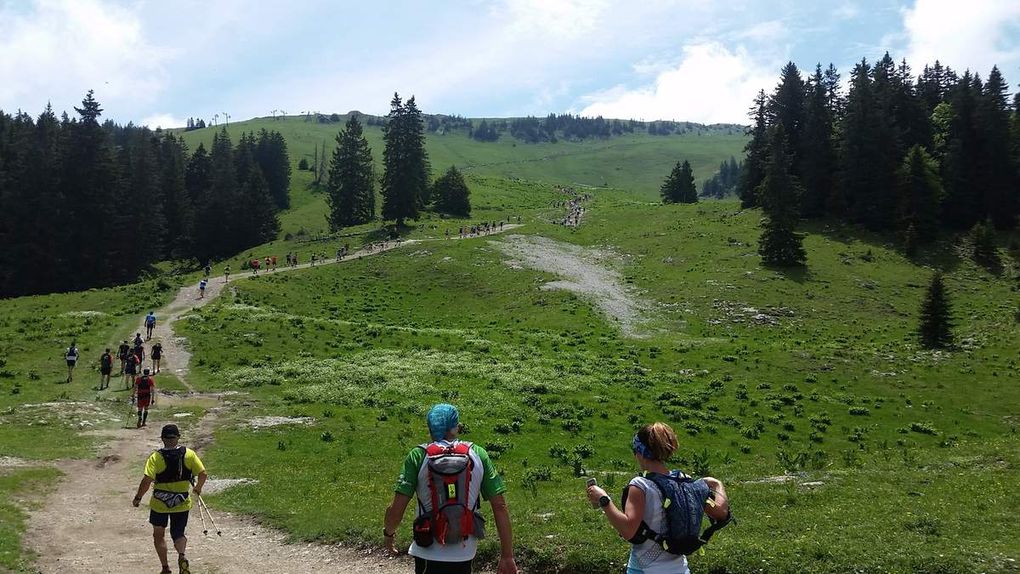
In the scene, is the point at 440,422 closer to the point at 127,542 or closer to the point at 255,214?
the point at 127,542

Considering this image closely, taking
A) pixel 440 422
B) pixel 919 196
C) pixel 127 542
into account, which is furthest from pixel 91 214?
pixel 919 196

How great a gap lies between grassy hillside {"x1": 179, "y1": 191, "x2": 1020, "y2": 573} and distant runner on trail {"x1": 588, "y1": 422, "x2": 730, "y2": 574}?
6.24m

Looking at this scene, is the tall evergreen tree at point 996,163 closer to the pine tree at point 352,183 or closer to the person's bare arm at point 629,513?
the pine tree at point 352,183

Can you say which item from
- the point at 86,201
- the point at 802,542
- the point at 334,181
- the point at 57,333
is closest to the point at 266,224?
the point at 334,181

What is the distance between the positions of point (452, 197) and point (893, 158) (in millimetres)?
71650

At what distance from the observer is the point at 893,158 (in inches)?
3226

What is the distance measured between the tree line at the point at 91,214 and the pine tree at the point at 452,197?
3216 cm

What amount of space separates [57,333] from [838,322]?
2489 inches

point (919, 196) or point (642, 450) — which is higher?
point (919, 196)

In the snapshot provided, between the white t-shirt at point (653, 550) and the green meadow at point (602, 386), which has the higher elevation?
the white t-shirt at point (653, 550)

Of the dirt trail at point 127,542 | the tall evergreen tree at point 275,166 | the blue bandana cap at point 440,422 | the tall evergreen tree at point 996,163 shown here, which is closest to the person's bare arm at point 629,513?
the blue bandana cap at point 440,422

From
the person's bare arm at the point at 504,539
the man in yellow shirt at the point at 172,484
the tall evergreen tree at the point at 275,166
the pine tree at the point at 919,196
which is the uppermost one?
the tall evergreen tree at the point at 275,166

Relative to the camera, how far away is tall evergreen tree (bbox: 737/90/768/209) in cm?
9469

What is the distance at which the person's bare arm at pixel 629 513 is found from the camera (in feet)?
19.4
